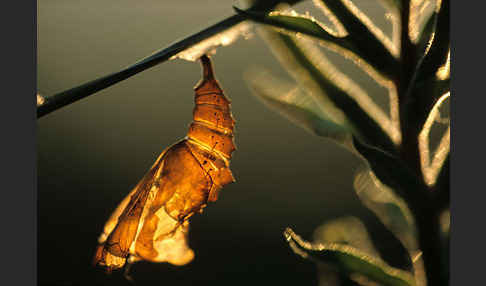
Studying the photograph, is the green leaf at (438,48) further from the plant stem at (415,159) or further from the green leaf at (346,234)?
the green leaf at (346,234)

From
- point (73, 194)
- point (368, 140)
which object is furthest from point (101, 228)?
point (368, 140)

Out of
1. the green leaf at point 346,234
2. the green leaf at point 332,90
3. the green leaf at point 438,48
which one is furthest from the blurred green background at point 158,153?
the green leaf at point 438,48

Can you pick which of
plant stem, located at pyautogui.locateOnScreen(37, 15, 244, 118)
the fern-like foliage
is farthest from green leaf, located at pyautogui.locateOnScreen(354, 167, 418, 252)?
plant stem, located at pyautogui.locateOnScreen(37, 15, 244, 118)

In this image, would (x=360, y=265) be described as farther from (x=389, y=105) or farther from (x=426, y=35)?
(x=426, y=35)

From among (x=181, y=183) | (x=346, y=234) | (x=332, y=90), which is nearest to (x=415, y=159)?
(x=332, y=90)

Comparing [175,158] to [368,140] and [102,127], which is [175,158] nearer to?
[102,127]

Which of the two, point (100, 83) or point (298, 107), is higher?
point (100, 83)
